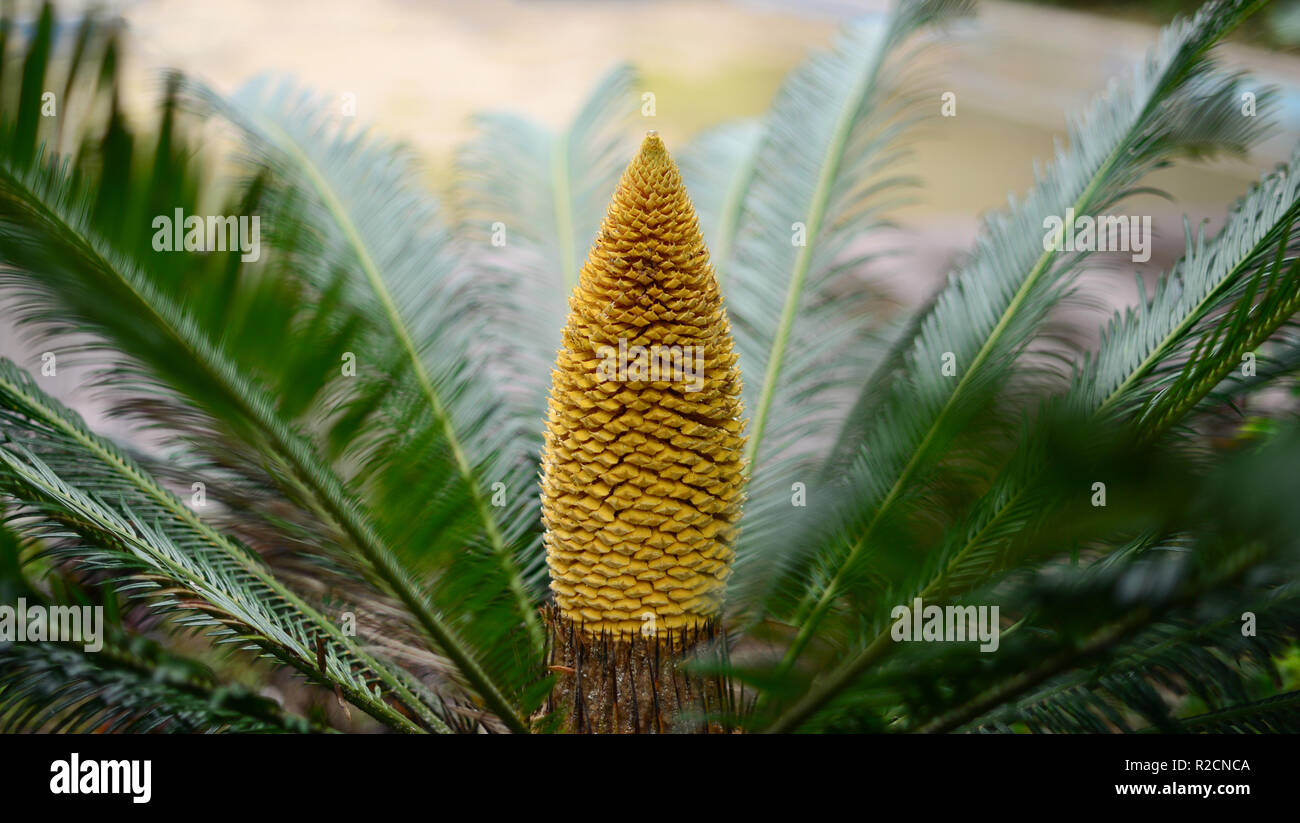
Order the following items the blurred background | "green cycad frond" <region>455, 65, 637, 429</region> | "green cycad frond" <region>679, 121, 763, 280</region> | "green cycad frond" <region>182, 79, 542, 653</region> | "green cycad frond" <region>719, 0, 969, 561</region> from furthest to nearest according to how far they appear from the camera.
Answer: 1. the blurred background
2. "green cycad frond" <region>679, 121, 763, 280</region>
3. "green cycad frond" <region>455, 65, 637, 429</region>
4. "green cycad frond" <region>719, 0, 969, 561</region>
5. "green cycad frond" <region>182, 79, 542, 653</region>

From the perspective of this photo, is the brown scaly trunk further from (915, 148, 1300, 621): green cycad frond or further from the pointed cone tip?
the pointed cone tip

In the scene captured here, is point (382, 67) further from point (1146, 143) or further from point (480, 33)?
point (1146, 143)

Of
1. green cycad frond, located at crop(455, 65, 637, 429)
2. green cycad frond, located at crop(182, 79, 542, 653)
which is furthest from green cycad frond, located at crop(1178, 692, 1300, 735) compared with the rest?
green cycad frond, located at crop(455, 65, 637, 429)

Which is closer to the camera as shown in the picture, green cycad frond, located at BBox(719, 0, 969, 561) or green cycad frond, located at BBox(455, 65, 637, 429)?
green cycad frond, located at BBox(719, 0, 969, 561)

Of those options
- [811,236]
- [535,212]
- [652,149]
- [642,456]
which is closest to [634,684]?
[642,456]

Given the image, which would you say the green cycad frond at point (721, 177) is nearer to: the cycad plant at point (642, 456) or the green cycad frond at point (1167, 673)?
the cycad plant at point (642, 456)

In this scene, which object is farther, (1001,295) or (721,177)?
(721,177)

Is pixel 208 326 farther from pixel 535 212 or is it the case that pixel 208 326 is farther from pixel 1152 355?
pixel 1152 355

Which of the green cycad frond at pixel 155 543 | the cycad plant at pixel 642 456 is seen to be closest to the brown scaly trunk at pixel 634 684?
the cycad plant at pixel 642 456
